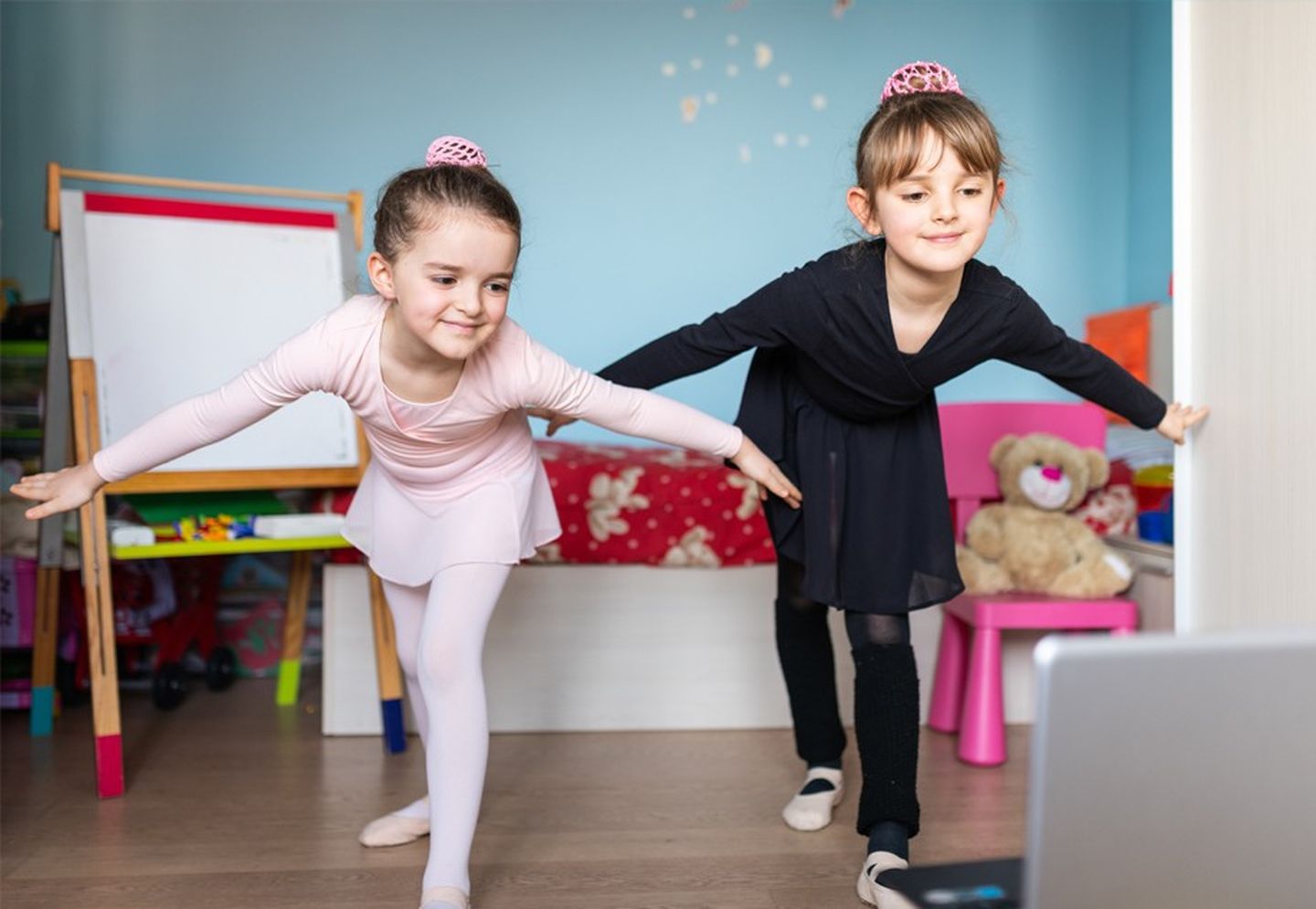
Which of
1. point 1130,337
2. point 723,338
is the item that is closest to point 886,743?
point 723,338

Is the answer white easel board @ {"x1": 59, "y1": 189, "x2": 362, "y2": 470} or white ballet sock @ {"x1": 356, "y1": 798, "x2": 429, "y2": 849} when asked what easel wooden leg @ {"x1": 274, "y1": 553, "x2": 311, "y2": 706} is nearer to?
white easel board @ {"x1": 59, "y1": 189, "x2": 362, "y2": 470}

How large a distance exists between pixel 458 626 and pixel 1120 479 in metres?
1.65

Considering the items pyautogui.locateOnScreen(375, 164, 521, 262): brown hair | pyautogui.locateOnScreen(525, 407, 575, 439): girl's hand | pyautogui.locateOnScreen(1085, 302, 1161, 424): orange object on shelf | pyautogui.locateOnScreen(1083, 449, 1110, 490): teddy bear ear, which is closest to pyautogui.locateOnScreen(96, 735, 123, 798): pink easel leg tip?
pyautogui.locateOnScreen(525, 407, 575, 439): girl's hand

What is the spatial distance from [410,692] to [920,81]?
1.07 m

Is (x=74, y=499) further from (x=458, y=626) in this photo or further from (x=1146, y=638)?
(x=1146, y=638)

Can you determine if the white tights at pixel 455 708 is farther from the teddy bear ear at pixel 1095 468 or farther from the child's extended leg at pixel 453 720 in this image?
the teddy bear ear at pixel 1095 468

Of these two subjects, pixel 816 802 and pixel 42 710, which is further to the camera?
pixel 42 710

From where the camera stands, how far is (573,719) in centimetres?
237

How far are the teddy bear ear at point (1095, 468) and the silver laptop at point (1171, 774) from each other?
1.69m

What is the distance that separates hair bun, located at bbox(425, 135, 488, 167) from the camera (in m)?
1.53

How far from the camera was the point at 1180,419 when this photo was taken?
5.36ft

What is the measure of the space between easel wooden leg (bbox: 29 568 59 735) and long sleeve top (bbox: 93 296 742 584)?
1020 mm

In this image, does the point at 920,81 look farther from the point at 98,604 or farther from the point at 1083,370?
the point at 98,604

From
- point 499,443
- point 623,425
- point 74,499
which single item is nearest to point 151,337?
point 74,499
